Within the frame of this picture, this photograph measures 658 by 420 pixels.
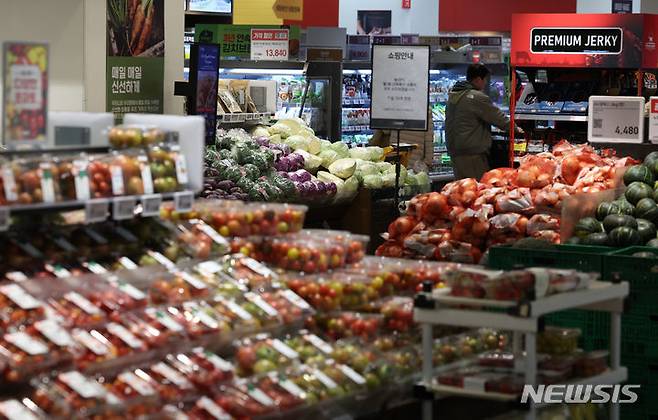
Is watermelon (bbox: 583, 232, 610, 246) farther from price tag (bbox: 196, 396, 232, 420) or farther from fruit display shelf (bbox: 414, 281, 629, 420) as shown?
price tag (bbox: 196, 396, 232, 420)

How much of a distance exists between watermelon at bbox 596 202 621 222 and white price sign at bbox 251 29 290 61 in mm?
5814

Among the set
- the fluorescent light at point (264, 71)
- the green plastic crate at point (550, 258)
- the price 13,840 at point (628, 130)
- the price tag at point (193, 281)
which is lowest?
the green plastic crate at point (550, 258)

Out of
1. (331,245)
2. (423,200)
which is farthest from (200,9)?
(331,245)

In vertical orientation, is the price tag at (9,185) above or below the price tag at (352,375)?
above

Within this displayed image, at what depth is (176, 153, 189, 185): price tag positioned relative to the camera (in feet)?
13.0

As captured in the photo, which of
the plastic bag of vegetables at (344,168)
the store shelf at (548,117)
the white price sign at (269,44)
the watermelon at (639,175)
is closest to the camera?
the watermelon at (639,175)

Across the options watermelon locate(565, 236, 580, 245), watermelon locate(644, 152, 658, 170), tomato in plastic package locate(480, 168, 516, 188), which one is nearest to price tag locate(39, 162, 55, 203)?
watermelon locate(565, 236, 580, 245)

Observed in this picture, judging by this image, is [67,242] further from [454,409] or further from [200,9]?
[200,9]

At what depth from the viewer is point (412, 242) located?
7.03 m

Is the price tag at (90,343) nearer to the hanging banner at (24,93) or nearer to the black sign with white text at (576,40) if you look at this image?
the hanging banner at (24,93)

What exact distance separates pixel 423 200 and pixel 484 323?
140 inches

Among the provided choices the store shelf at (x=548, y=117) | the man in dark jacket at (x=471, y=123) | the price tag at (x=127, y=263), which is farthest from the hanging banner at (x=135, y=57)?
the store shelf at (x=548, y=117)

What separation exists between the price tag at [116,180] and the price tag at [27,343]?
2.18 ft

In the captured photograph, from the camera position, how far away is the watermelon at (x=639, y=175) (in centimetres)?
698
